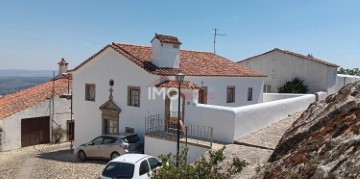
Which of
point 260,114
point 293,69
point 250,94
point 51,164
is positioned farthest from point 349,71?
point 51,164

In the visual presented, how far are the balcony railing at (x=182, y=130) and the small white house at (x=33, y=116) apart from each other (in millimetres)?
12294

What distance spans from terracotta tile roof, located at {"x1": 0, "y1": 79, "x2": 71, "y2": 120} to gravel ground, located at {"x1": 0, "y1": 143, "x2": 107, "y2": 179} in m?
3.38

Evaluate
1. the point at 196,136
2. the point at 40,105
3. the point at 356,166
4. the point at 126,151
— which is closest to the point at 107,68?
the point at 126,151

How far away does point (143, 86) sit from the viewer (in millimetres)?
18719

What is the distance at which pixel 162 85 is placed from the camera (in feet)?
58.2

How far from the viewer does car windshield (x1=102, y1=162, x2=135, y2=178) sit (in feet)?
37.9

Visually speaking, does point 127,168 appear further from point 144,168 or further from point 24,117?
point 24,117

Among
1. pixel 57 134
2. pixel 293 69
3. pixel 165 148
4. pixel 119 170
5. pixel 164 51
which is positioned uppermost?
pixel 164 51

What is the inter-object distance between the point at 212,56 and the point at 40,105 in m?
14.9

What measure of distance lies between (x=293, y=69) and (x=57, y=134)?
23407mm

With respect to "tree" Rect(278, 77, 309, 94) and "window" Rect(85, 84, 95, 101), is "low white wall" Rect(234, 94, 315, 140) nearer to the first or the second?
"tree" Rect(278, 77, 309, 94)

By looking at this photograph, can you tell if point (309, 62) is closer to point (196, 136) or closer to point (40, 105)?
point (196, 136)

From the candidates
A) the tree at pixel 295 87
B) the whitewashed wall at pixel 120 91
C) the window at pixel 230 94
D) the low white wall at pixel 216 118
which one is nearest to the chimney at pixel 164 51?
the whitewashed wall at pixel 120 91

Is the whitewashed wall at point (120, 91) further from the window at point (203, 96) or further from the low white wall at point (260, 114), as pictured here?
the low white wall at point (260, 114)
